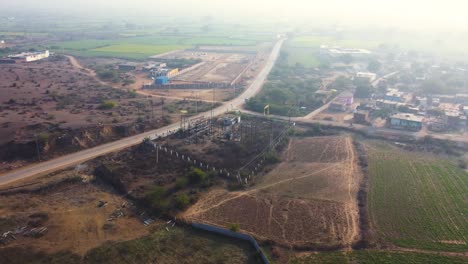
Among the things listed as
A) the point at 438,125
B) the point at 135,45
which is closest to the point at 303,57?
the point at 135,45

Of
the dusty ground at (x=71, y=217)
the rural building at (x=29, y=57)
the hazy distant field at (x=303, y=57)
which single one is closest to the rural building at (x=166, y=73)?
the hazy distant field at (x=303, y=57)

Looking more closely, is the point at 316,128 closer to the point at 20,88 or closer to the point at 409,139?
the point at 409,139

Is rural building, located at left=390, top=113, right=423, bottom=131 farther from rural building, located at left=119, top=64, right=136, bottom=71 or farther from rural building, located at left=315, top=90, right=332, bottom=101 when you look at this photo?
rural building, located at left=119, top=64, right=136, bottom=71

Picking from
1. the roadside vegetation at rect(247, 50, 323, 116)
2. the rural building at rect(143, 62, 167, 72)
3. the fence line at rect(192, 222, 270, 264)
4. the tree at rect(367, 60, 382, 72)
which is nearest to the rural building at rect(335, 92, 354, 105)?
the roadside vegetation at rect(247, 50, 323, 116)

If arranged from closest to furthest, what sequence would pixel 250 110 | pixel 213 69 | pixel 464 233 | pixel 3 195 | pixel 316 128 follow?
1. pixel 464 233
2. pixel 3 195
3. pixel 316 128
4. pixel 250 110
5. pixel 213 69

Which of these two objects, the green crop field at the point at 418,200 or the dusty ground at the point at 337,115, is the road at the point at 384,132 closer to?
the dusty ground at the point at 337,115

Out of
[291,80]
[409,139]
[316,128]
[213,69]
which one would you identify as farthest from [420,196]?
[213,69]

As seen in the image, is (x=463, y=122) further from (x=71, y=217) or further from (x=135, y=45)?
(x=135, y=45)
